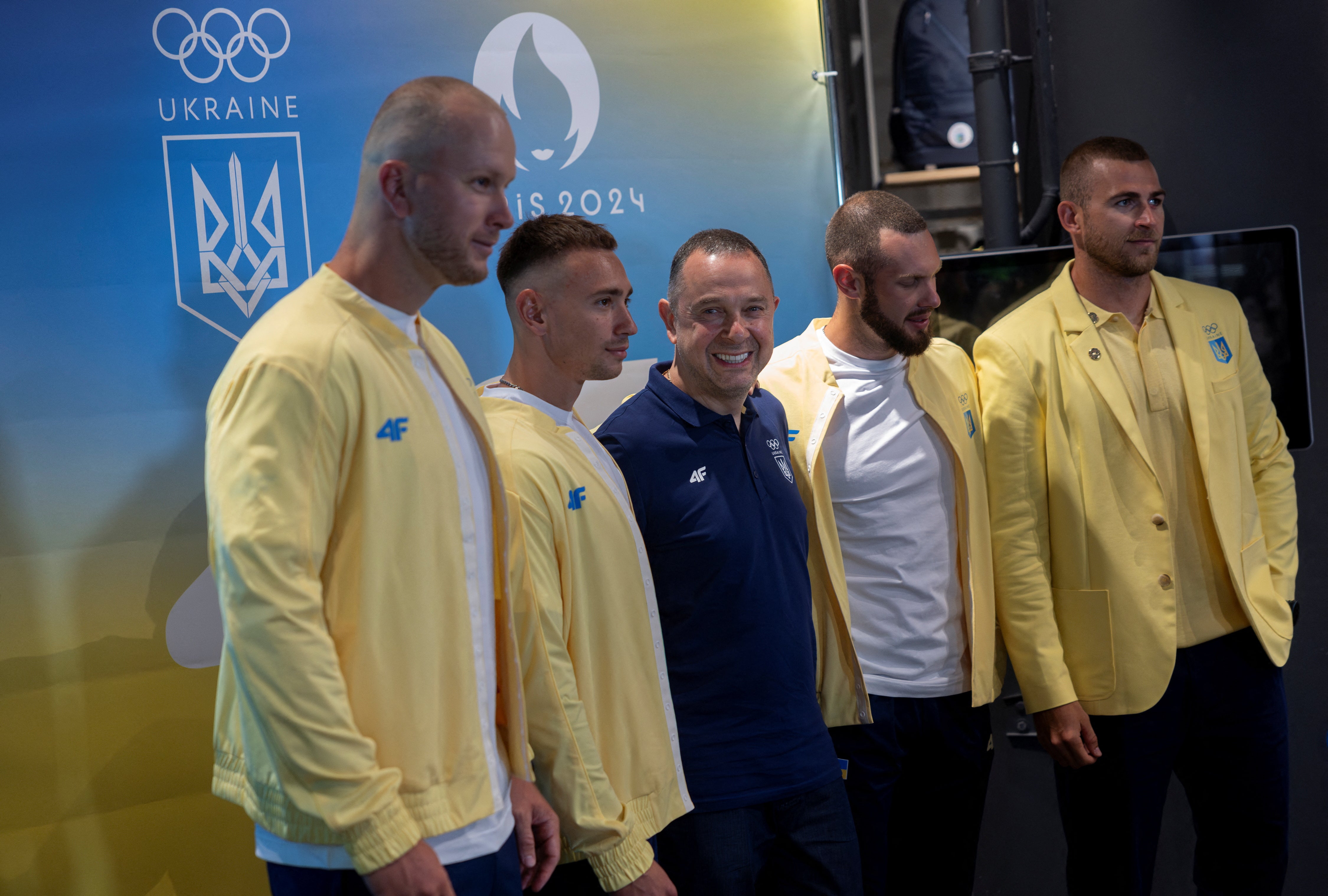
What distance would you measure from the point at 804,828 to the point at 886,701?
0.44 meters

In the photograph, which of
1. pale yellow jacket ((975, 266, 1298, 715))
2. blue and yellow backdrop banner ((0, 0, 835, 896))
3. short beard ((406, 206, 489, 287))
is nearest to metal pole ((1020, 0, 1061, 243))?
pale yellow jacket ((975, 266, 1298, 715))

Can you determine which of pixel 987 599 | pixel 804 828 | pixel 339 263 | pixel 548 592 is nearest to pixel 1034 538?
pixel 987 599

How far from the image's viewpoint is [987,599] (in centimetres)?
262

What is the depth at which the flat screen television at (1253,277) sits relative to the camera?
3.21 metres

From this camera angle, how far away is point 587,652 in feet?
6.55

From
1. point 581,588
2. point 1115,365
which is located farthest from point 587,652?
point 1115,365

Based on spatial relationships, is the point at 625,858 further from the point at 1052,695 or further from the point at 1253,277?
the point at 1253,277

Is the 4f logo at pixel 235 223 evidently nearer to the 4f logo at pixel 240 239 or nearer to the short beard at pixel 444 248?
the 4f logo at pixel 240 239

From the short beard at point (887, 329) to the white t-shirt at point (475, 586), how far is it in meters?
1.27

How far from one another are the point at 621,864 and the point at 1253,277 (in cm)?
253

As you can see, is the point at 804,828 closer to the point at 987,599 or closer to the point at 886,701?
the point at 886,701

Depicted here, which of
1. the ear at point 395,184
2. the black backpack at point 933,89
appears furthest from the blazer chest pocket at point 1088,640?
the ear at point 395,184

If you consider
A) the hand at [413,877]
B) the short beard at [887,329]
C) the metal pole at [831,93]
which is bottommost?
the hand at [413,877]

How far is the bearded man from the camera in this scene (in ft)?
8.33
